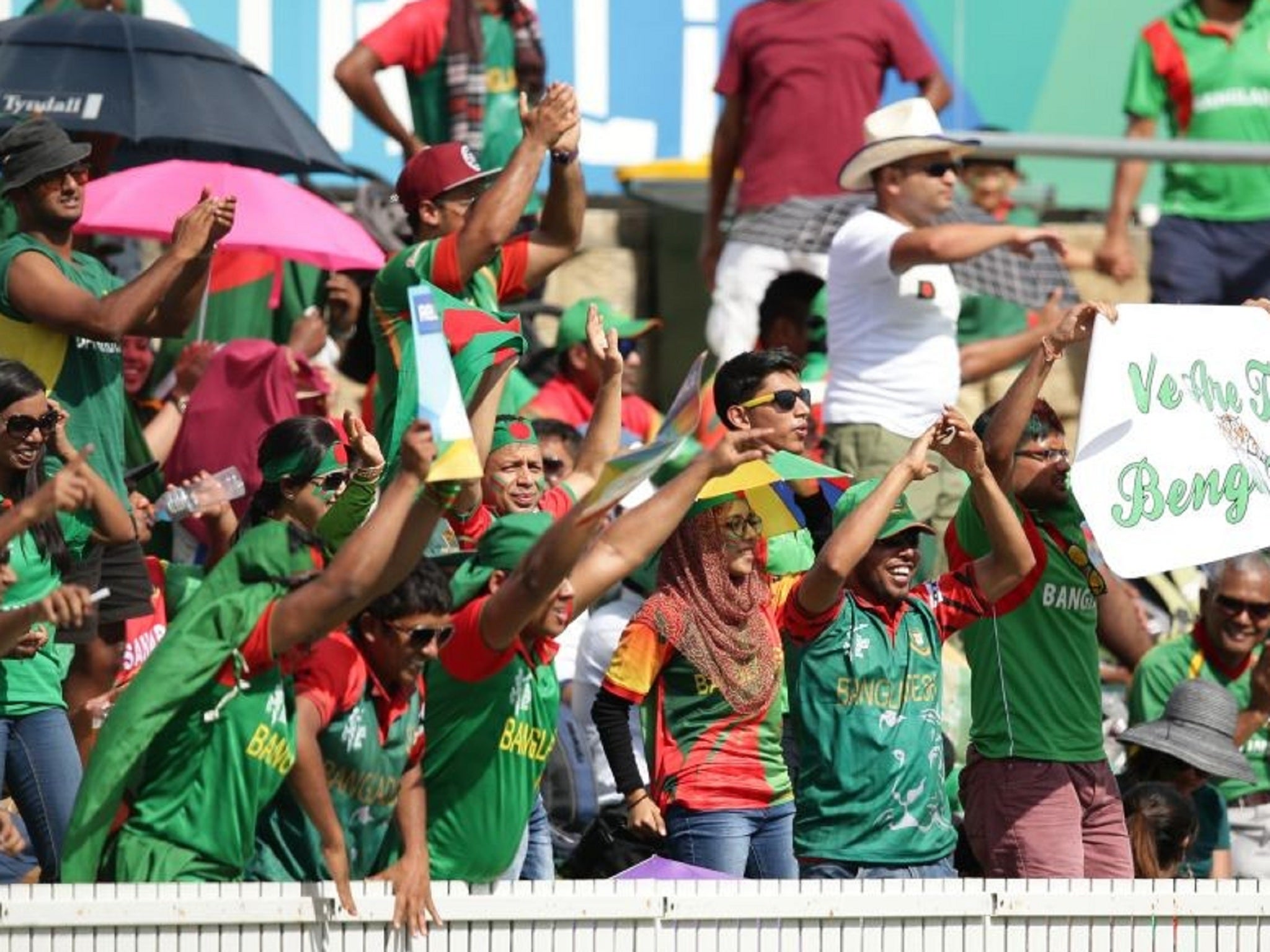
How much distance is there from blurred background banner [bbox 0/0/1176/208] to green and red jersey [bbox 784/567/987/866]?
17.8ft

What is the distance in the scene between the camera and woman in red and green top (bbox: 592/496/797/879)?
713 cm

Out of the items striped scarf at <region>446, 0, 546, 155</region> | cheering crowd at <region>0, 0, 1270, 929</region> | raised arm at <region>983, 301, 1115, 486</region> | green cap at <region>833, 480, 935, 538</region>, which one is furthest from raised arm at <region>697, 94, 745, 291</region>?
green cap at <region>833, 480, 935, 538</region>

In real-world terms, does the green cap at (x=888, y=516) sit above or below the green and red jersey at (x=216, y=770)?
above

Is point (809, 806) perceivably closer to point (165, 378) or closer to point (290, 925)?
point (290, 925)

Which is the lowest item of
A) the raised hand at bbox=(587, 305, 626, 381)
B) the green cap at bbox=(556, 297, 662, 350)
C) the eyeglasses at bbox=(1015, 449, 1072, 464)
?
the green cap at bbox=(556, 297, 662, 350)

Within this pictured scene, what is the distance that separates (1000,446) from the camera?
7391mm

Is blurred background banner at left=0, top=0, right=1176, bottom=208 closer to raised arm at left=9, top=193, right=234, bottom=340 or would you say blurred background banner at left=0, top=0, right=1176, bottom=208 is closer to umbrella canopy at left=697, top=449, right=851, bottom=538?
raised arm at left=9, top=193, right=234, bottom=340

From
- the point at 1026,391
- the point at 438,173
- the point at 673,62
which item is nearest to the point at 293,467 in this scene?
the point at 438,173

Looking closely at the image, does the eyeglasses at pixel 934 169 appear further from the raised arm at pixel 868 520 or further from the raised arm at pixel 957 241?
the raised arm at pixel 868 520

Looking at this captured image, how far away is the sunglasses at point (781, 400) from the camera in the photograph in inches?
301

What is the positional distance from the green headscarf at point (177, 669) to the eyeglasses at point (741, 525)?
1.54 meters

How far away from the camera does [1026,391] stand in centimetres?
727

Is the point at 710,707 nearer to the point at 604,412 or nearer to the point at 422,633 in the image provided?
the point at 604,412

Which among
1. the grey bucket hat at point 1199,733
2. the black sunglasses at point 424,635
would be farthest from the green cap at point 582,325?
the black sunglasses at point 424,635
